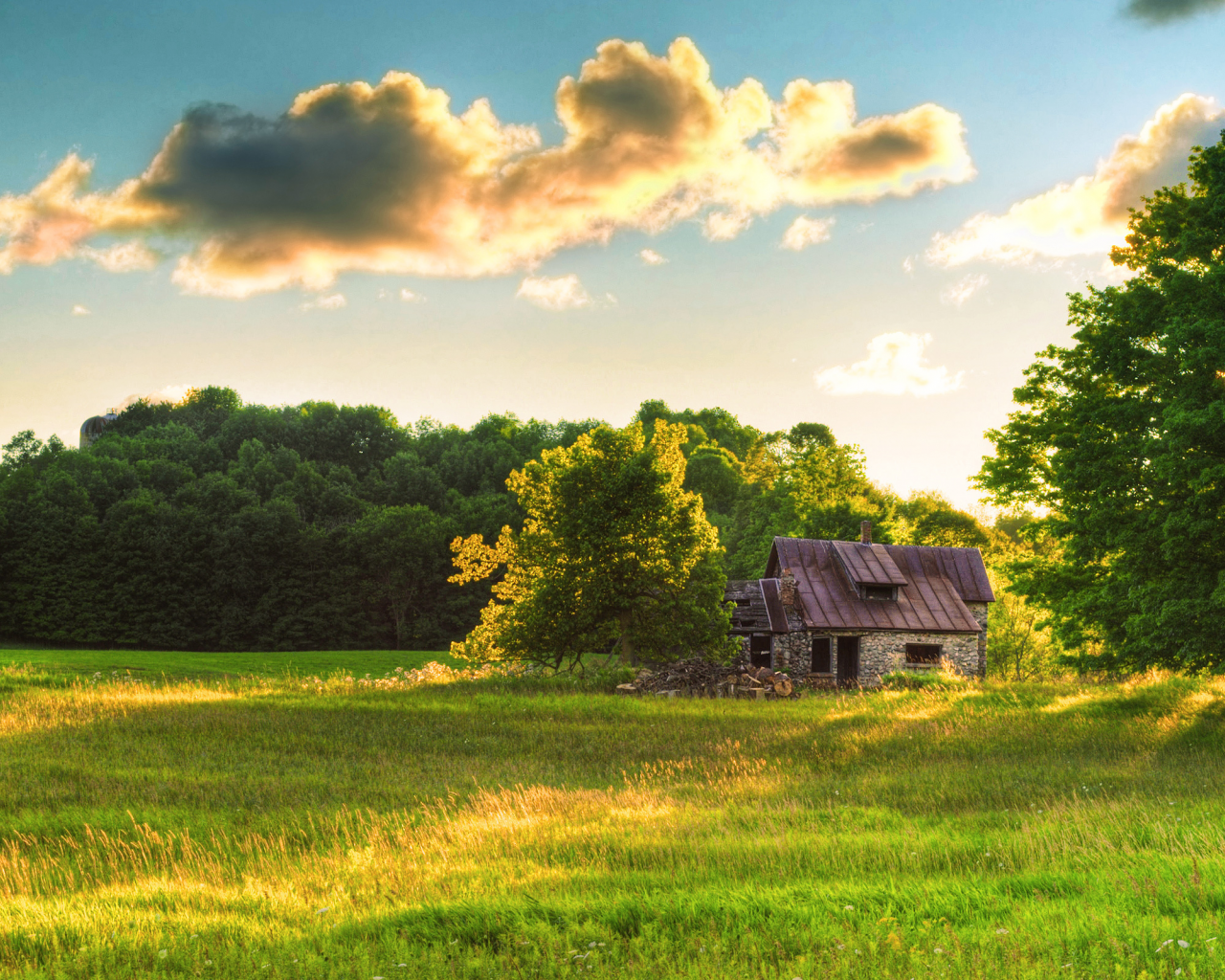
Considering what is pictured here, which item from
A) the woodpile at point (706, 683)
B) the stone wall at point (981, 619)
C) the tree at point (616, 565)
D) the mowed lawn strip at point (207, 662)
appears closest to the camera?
the woodpile at point (706, 683)

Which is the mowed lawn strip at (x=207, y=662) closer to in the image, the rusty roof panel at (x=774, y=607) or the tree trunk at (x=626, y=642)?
the tree trunk at (x=626, y=642)

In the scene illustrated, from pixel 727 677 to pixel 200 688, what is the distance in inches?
623

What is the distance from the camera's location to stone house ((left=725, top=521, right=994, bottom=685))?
3934cm

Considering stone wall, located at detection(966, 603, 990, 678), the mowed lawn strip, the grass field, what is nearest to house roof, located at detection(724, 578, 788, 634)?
stone wall, located at detection(966, 603, 990, 678)

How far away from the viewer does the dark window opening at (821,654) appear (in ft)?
130

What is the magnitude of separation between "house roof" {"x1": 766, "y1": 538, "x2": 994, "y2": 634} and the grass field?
1938 cm

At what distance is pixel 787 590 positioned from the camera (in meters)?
40.2

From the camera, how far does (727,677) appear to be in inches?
1140

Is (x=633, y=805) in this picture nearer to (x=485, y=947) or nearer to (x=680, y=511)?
(x=485, y=947)

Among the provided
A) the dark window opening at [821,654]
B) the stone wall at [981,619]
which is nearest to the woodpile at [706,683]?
the dark window opening at [821,654]

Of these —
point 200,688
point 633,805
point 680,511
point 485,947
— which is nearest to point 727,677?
point 680,511

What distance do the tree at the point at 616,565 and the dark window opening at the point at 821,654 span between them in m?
7.93

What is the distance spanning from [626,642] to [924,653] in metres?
15.8

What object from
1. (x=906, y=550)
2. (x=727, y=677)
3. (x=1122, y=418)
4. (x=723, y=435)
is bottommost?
(x=727, y=677)
